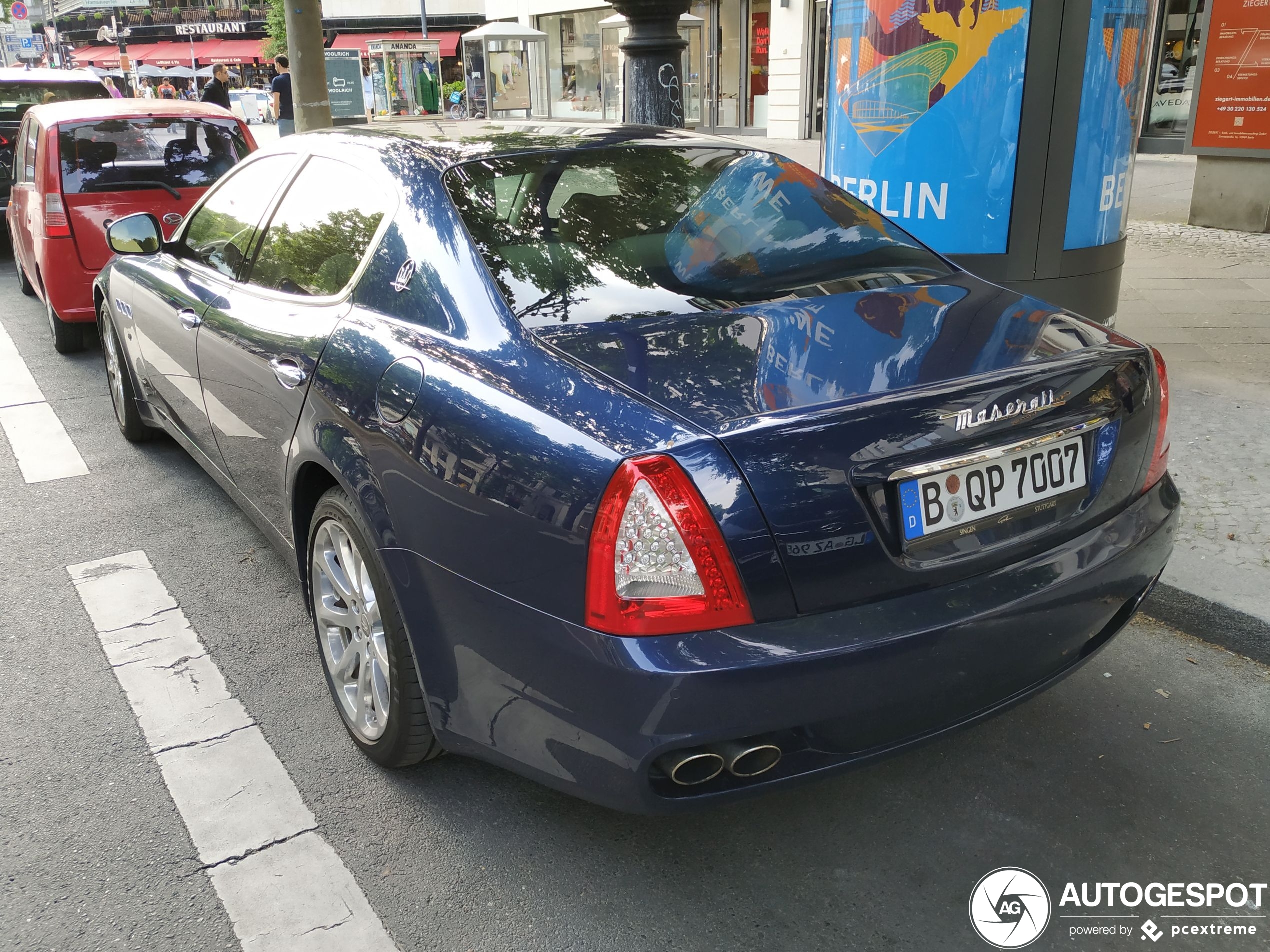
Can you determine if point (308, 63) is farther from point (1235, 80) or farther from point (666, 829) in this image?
point (666, 829)

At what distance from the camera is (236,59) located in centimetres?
6034

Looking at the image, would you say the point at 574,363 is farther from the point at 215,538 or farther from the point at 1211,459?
the point at 1211,459

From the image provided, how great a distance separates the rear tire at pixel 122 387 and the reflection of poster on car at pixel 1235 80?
1043cm

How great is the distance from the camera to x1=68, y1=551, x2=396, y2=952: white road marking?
7.62 ft

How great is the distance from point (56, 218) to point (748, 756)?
6727 millimetres

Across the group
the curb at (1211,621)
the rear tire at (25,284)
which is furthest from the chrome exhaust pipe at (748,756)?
the rear tire at (25,284)

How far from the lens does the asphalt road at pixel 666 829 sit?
7.54ft

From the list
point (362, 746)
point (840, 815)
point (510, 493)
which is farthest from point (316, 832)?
point (840, 815)

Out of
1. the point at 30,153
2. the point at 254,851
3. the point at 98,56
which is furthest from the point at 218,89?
the point at 98,56

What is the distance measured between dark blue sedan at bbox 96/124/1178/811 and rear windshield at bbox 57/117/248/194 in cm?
475

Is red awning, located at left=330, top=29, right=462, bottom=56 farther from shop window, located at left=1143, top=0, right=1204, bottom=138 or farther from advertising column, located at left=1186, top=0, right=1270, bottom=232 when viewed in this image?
advertising column, located at left=1186, top=0, right=1270, bottom=232

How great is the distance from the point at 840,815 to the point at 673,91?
16.3 ft

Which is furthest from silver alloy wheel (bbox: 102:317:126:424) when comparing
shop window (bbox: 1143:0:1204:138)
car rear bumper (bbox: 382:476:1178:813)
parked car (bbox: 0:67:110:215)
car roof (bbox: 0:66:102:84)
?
shop window (bbox: 1143:0:1204:138)

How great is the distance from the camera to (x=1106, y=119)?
5555 mm
